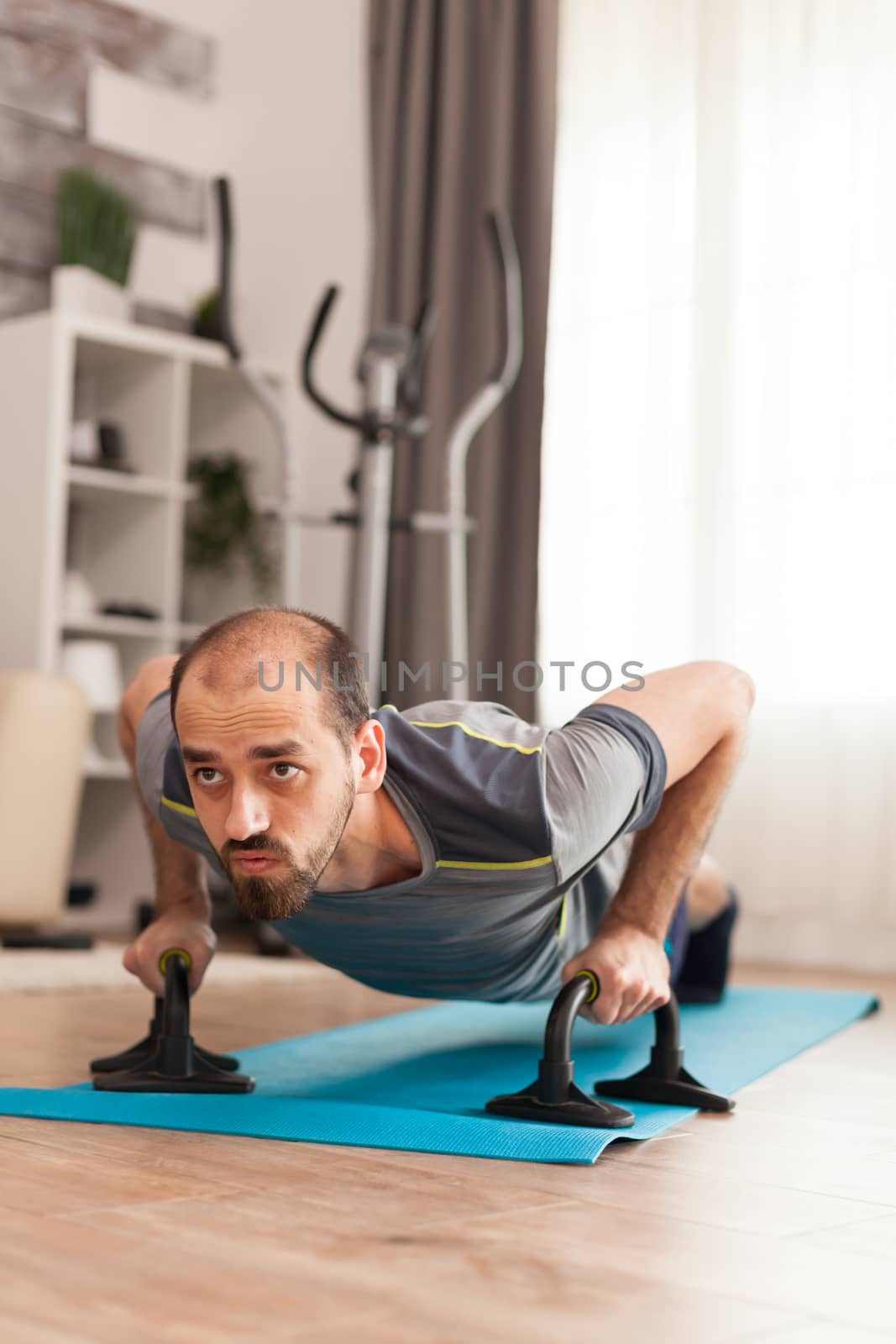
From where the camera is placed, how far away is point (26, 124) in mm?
4328

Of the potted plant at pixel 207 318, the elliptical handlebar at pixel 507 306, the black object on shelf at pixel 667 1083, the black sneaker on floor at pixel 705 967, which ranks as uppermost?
the potted plant at pixel 207 318

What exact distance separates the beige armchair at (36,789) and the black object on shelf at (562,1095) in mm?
2134


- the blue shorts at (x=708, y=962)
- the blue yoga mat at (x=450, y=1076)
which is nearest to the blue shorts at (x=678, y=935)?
the blue yoga mat at (x=450, y=1076)

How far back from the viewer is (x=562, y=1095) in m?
1.45

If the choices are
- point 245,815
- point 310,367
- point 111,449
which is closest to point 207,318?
point 111,449

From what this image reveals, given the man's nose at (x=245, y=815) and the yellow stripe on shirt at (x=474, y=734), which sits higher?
the yellow stripe on shirt at (x=474, y=734)

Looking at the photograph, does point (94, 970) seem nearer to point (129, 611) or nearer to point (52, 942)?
point (52, 942)

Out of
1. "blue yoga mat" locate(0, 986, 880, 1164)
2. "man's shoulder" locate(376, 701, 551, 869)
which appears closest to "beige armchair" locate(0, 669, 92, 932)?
"blue yoga mat" locate(0, 986, 880, 1164)

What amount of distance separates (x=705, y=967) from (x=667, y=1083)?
3.26 feet

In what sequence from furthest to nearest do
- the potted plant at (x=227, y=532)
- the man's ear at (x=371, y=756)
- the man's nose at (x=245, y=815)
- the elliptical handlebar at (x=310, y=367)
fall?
the potted plant at (x=227, y=532) < the elliptical handlebar at (x=310, y=367) < the man's ear at (x=371, y=756) < the man's nose at (x=245, y=815)

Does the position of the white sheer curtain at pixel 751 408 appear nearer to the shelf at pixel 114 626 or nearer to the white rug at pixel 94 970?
the shelf at pixel 114 626

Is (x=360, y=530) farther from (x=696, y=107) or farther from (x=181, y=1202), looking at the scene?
(x=181, y=1202)

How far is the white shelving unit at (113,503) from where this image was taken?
12.7ft

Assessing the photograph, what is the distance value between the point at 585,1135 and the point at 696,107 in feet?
10.0
